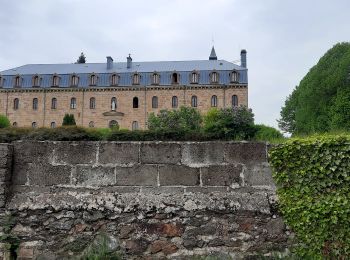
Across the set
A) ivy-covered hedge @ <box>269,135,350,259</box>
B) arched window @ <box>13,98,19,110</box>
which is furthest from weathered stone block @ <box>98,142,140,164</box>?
arched window @ <box>13,98,19,110</box>

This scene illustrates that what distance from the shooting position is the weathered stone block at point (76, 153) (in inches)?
185

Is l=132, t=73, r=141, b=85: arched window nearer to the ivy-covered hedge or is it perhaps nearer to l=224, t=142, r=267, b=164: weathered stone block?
l=224, t=142, r=267, b=164: weathered stone block

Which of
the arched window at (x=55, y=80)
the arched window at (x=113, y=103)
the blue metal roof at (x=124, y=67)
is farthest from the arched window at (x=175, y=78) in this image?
the arched window at (x=55, y=80)

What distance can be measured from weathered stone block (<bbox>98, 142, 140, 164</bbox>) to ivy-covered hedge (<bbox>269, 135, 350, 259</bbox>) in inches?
65.9

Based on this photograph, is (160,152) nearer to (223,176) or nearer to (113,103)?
(223,176)

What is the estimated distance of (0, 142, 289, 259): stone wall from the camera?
4.41 m

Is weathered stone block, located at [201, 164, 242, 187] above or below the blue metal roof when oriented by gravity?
below

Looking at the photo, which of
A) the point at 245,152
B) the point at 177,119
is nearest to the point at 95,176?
the point at 245,152

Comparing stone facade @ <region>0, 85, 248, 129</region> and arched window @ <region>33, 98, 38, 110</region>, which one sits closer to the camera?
stone facade @ <region>0, 85, 248, 129</region>

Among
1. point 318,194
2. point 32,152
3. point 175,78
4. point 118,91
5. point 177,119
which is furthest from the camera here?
point 118,91

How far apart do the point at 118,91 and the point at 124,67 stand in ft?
17.0

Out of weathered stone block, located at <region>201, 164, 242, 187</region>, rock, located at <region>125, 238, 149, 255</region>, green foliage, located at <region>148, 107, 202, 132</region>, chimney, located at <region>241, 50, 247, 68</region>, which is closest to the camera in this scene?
rock, located at <region>125, 238, 149, 255</region>

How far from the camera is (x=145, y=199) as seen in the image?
4.51 meters

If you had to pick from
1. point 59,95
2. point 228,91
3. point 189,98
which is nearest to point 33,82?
point 59,95
